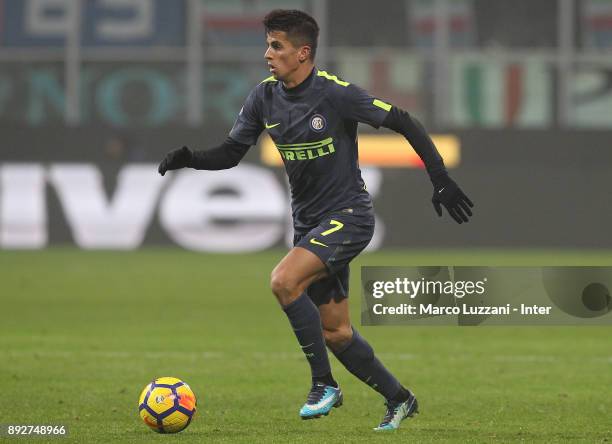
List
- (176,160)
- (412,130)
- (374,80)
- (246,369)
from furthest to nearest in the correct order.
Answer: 1. (374,80)
2. (246,369)
3. (176,160)
4. (412,130)

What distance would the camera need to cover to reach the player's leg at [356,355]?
7344 mm

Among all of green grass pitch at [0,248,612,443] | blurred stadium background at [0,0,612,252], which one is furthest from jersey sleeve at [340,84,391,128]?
blurred stadium background at [0,0,612,252]

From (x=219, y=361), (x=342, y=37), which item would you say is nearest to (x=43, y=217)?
(x=342, y=37)

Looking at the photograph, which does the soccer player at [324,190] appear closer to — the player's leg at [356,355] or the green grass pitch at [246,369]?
the player's leg at [356,355]

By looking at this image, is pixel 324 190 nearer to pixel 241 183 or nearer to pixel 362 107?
pixel 362 107

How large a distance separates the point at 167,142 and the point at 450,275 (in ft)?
52.9

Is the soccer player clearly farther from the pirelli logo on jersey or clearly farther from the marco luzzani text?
the marco luzzani text

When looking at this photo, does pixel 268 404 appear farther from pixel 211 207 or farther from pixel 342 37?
pixel 342 37

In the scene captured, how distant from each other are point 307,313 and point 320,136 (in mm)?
905

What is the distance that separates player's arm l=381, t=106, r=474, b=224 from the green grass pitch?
45.4 inches

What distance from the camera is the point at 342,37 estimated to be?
2566 cm

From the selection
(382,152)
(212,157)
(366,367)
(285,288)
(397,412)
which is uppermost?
(212,157)

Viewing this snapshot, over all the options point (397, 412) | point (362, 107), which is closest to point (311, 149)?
point (362, 107)

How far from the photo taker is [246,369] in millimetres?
10125
